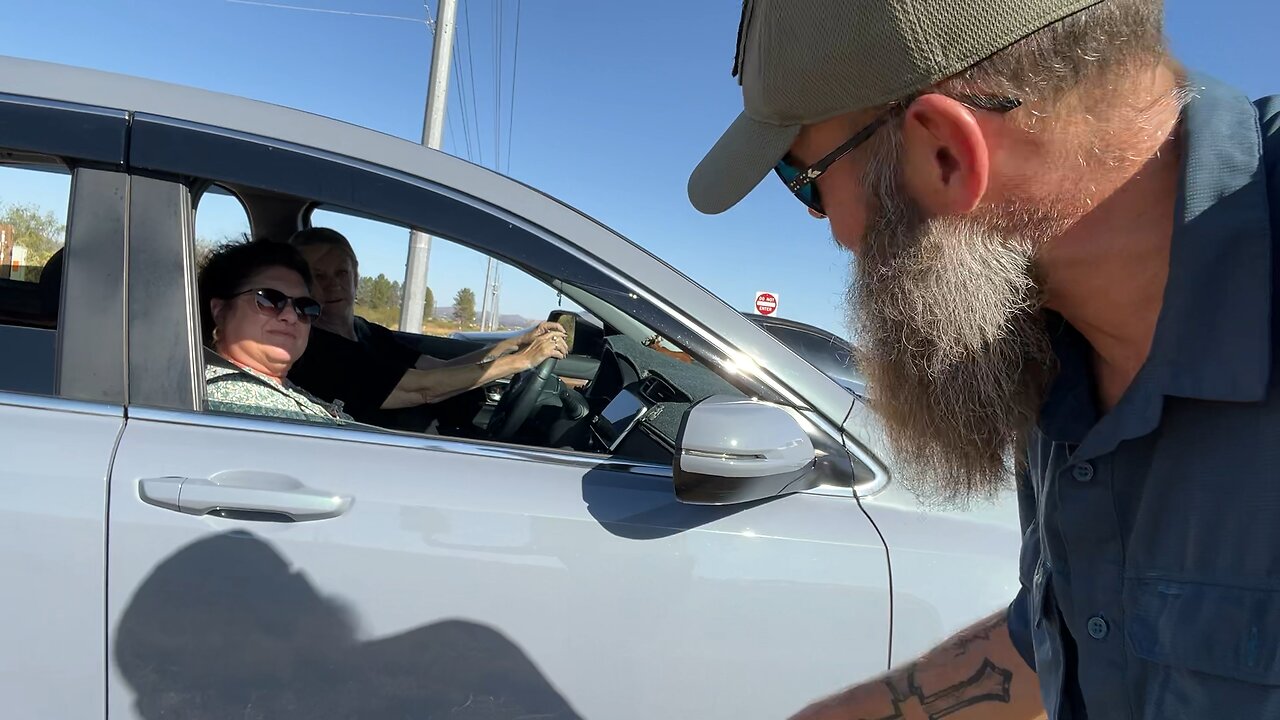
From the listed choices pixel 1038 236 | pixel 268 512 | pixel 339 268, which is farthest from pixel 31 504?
pixel 1038 236

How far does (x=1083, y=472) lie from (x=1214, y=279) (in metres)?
0.26

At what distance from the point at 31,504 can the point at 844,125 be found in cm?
147

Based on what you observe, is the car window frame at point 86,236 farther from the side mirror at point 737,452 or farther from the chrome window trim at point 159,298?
the side mirror at point 737,452

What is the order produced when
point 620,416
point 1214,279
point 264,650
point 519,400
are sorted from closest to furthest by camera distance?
point 1214,279
point 264,650
point 620,416
point 519,400

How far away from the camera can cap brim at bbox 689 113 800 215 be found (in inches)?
39.8

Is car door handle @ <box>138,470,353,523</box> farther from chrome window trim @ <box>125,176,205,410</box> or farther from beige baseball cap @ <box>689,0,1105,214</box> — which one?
beige baseball cap @ <box>689,0,1105,214</box>

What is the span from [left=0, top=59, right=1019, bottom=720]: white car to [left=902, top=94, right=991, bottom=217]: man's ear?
0.58m

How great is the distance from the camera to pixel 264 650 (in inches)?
51.1

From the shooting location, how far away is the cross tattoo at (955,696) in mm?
1101

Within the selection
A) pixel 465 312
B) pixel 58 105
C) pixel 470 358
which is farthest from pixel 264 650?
pixel 465 312

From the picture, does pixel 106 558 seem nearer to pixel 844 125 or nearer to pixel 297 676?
pixel 297 676

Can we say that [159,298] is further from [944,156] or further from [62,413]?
[944,156]

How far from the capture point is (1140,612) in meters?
0.81

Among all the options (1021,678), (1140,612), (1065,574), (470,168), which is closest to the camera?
(1140,612)
